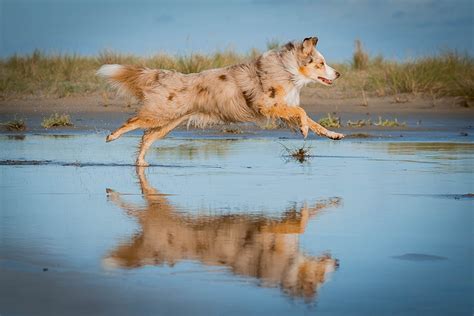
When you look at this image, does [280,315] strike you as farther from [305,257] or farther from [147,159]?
[147,159]

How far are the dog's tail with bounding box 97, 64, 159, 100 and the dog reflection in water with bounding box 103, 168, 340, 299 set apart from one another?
4.22m

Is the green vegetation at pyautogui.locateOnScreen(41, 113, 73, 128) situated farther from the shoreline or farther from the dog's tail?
the dog's tail

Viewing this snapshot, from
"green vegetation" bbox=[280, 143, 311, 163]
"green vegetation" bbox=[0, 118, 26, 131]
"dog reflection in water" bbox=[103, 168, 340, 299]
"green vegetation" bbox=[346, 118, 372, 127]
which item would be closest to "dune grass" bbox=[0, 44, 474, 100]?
"green vegetation" bbox=[346, 118, 372, 127]

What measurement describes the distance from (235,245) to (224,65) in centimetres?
1896

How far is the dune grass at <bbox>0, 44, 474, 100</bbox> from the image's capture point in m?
23.2

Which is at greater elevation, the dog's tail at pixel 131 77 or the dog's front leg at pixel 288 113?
the dog's tail at pixel 131 77

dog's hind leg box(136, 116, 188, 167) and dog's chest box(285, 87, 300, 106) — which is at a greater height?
dog's chest box(285, 87, 300, 106)

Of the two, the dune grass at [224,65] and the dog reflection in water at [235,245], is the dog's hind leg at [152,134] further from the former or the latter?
the dune grass at [224,65]

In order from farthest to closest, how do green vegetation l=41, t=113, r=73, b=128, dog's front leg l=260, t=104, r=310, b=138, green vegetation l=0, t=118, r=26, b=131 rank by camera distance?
green vegetation l=41, t=113, r=73, b=128, green vegetation l=0, t=118, r=26, b=131, dog's front leg l=260, t=104, r=310, b=138

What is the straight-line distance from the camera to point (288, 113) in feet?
39.7

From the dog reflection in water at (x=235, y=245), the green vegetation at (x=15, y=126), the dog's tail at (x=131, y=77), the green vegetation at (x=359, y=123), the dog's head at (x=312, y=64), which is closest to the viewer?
the dog reflection in water at (x=235, y=245)

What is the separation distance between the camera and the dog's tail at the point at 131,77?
1243 cm

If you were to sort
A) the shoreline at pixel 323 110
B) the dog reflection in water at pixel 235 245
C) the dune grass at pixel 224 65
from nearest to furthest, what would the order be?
the dog reflection in water at pixel 235 245
the shoreline at pixel 323 110
the dune grass at pixel 224 65

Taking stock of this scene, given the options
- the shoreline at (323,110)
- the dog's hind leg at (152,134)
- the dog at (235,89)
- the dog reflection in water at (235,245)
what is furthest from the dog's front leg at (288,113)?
the shoreline at (323,110)
